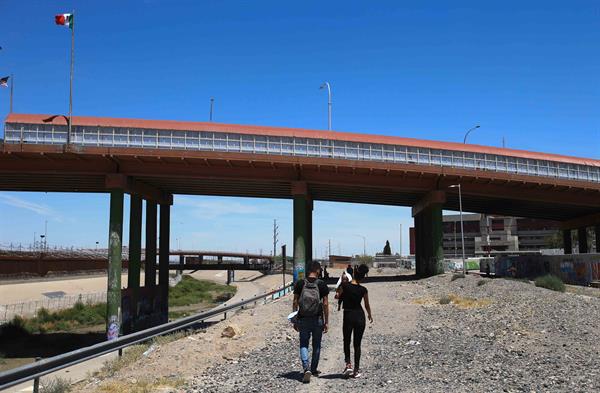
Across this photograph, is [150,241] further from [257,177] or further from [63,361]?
[63,361]

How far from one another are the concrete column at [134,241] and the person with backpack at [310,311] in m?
36.1

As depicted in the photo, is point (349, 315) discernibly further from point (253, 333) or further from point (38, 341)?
point (38, 341)

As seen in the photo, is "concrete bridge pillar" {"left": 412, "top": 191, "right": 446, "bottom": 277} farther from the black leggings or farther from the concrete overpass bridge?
the black leggings

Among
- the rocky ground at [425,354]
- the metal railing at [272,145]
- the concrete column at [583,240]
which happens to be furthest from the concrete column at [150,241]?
the concrete column at [583,240]

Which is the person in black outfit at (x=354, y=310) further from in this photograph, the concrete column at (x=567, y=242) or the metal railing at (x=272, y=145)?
the concrete column at (x=567, y=242)

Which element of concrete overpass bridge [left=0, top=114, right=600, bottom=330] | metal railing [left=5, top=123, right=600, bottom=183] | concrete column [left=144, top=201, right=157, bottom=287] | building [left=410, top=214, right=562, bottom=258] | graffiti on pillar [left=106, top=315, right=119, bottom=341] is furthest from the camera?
building [left=410, top=214, right=562, bottom=258]

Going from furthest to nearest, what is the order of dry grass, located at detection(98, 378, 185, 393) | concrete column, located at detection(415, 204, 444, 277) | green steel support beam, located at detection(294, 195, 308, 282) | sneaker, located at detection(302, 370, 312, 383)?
concrete column, located at detection(415, 204, 444, 277)
green steel support beam, located at detection(294, 195, 308, 282)
sneaker, located at detection(302, 370, 312, 383)
dry grass, located at detection(98, 378, 185, 393)

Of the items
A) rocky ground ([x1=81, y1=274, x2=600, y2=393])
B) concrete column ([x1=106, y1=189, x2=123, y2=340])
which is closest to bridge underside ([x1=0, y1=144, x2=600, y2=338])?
concrete column ([x1=106, y1=189, x2=123, y2=340])

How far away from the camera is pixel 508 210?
59.8 metres

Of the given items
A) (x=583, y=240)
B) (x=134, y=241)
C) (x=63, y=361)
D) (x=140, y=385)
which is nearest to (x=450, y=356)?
(x=140, y=385)

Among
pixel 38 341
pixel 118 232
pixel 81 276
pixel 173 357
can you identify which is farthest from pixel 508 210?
pixel 81 276

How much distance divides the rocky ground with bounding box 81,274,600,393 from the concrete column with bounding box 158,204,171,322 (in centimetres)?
2989

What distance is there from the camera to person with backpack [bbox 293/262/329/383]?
8719 millimetres

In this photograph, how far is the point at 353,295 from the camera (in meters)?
8.75
